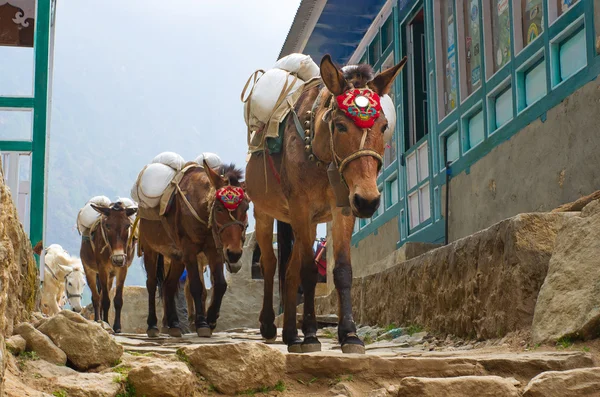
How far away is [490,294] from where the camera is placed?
706 cm

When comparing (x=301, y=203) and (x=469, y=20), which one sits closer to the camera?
(x=301, y=203)

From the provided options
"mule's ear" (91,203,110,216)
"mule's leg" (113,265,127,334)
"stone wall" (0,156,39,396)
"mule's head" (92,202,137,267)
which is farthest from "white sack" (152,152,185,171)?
"stone wall" (0,156,39,396)

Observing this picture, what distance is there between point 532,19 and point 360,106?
3.52 m

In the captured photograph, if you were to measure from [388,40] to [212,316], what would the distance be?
5.74m

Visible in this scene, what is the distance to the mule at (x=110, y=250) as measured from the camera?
15.6m

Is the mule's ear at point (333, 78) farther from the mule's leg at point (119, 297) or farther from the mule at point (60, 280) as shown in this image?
the mule at point (60, 280)

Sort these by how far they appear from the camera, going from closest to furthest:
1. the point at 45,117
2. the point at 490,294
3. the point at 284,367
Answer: the point at 284,367 → the point at 490,294 → the point at 45,117

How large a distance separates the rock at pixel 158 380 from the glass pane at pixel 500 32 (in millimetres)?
6072

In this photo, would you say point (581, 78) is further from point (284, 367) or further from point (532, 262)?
point (284, 367)

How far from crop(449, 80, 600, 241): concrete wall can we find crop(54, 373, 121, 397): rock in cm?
443

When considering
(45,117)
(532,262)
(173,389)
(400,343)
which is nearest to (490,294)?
(532,262)

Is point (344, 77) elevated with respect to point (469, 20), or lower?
lower

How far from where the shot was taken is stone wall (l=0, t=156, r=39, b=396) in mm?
4078

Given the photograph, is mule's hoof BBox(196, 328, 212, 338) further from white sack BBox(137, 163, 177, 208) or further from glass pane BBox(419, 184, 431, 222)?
glass pane BBox(419, 184, 431, 222)
